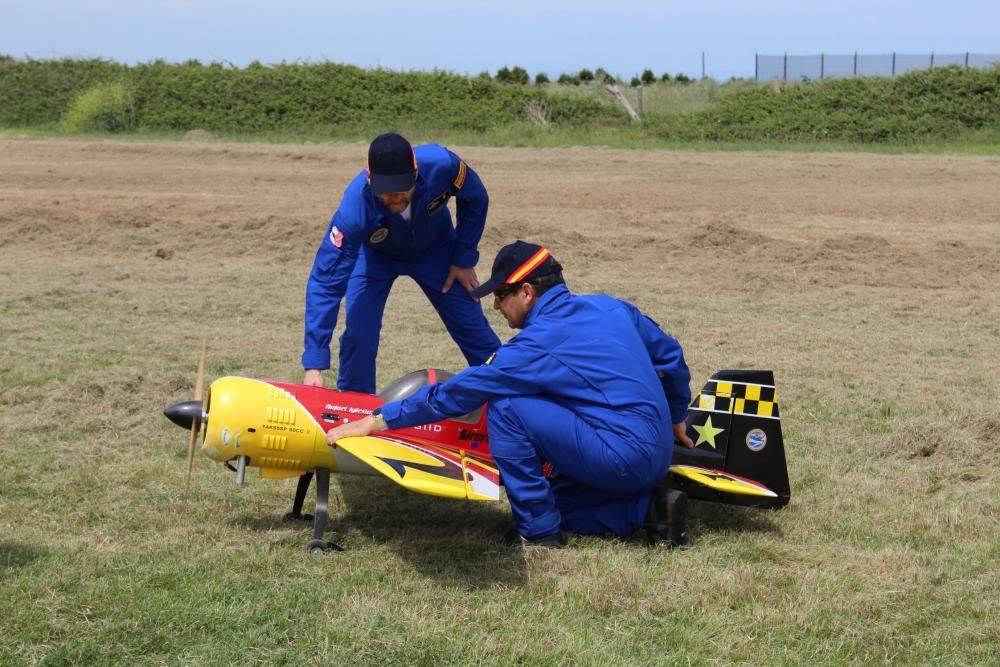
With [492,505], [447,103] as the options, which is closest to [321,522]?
[492,505]

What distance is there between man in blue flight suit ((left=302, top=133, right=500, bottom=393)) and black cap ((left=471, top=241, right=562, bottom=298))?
91cm

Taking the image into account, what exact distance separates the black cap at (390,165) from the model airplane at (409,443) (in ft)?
3.56

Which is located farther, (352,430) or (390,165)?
(390,165)

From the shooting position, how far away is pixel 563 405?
514 cm

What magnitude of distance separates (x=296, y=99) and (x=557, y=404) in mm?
29131

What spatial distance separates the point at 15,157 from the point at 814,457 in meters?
22.8

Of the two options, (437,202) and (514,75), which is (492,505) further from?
(514,75)

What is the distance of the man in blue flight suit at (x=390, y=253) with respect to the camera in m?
5.82

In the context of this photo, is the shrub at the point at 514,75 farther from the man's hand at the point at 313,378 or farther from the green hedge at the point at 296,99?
the man's hand at the point at 313,378

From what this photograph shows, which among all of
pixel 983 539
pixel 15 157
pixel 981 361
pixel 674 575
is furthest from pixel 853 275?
pixel 15 157

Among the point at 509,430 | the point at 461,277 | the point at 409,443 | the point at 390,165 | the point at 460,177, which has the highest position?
the point at 390,165

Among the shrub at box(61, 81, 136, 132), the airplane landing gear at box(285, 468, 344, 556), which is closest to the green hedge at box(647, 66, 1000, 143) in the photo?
the shrub at box(61, 81, 136, 132)

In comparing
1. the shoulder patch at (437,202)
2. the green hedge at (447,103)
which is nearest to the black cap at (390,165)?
the shoulder patch at (437,202)

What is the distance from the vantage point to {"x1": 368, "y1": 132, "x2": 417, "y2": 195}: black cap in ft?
18.7
